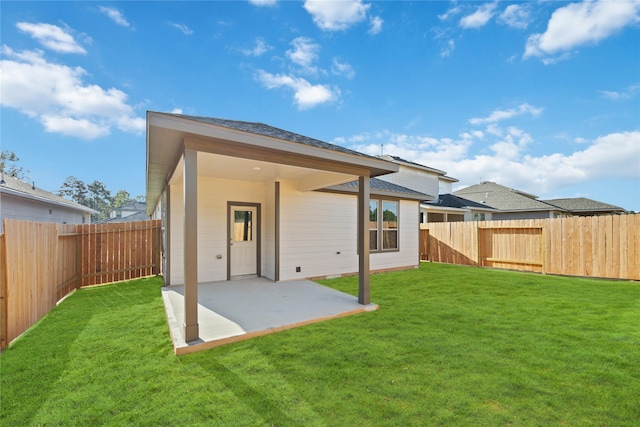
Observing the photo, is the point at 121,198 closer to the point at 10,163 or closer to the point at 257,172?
the point at 10,163

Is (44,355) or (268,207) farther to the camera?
(268,207)

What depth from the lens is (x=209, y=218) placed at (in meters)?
6.82

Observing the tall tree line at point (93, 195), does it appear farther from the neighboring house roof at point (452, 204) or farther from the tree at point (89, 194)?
the neighboring house roof at point (452, 204)

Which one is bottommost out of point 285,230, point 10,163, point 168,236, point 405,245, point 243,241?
point 405,245

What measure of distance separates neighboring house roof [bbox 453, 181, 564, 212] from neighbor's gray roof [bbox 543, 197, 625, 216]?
3202mm

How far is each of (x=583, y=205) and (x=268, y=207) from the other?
2686 cm

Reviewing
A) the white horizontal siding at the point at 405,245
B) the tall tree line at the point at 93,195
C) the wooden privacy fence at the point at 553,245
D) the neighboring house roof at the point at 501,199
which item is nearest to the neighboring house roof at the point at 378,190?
the white horizontal siding at the point at 405,245

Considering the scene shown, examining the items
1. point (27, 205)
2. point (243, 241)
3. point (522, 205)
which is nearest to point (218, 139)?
point (243, 241)

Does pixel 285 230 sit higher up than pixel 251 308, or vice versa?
pixel 285 230

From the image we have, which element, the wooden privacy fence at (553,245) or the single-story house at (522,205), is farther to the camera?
the single-story house at (522,205)

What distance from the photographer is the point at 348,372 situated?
281 centimetres

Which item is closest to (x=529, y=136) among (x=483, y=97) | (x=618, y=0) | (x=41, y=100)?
(x=483, y=97)

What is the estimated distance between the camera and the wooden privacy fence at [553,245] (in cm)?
760

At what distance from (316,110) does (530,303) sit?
12.8 m
